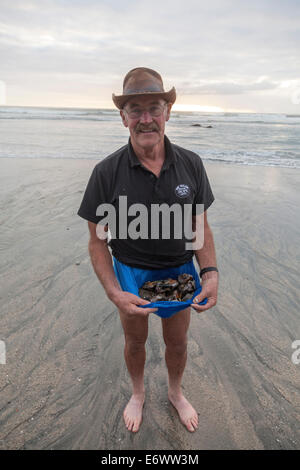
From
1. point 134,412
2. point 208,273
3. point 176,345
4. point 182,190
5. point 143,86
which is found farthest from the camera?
point 134,412

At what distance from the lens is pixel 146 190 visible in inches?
78.7

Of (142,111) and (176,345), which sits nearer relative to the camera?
(142,111)

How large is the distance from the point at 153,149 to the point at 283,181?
26.6ft

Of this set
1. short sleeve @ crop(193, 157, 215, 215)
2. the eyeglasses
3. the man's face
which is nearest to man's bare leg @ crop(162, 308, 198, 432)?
short sleeve @ crop(193, 157, 215, 215)

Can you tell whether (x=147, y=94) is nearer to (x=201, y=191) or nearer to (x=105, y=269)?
(x=201, y=191)

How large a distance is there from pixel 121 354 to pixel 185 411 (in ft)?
2.74

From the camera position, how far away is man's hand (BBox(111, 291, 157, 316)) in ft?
6.32

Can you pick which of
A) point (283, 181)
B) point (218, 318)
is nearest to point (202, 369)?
point (218, 318)

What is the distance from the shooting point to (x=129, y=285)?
215cm

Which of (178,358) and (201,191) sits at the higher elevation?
(201,191)

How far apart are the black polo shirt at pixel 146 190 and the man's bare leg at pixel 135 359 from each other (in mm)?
424

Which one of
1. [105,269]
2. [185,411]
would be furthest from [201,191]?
[185,411]

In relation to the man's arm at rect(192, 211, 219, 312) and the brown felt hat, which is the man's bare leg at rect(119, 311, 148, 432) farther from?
the brown felt hat

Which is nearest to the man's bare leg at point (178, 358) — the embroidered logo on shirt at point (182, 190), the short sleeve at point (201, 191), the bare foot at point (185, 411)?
the bare foot at point (185, 411)
